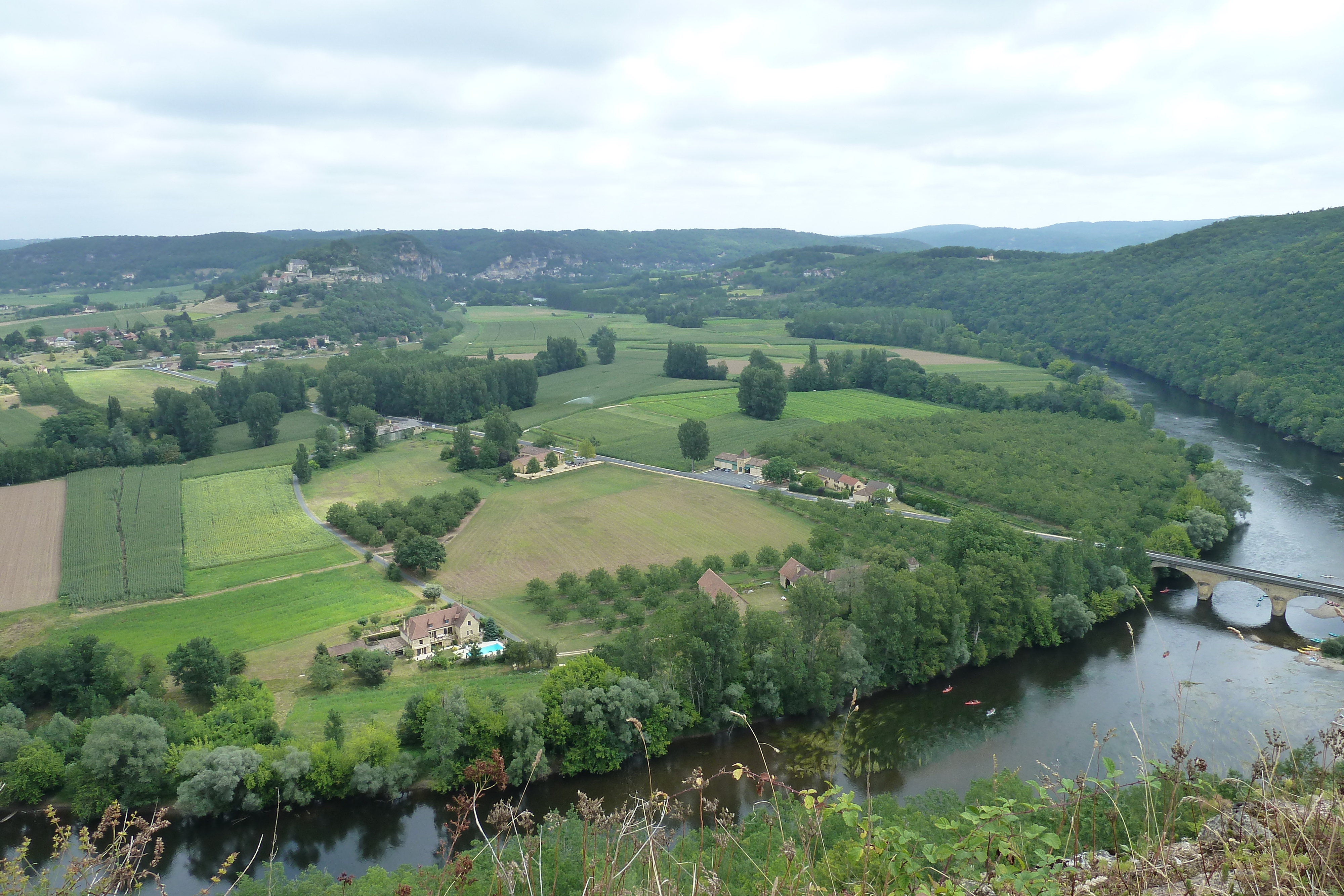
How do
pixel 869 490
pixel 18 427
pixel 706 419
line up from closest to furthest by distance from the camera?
pixel 869 490 < pixel 18 427 < pixel 706 419

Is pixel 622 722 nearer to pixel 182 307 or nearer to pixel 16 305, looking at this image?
pixel 182 307

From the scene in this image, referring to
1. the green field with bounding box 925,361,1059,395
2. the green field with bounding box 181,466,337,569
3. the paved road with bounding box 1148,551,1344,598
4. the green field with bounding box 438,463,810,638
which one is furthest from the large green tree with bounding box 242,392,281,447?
the green field with bounding box 925,361,1059,395

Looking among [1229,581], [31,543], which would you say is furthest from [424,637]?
[1229,581]

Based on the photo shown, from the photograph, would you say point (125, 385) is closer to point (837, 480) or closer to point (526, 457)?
point (526, 457)

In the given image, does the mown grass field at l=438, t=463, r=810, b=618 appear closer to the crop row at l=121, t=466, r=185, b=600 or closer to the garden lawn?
the garden lawn

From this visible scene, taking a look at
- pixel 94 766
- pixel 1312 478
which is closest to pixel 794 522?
pixel 94 766

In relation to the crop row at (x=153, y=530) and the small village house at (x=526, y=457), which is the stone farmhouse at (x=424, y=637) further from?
the small village house at (x=526, y=457)
